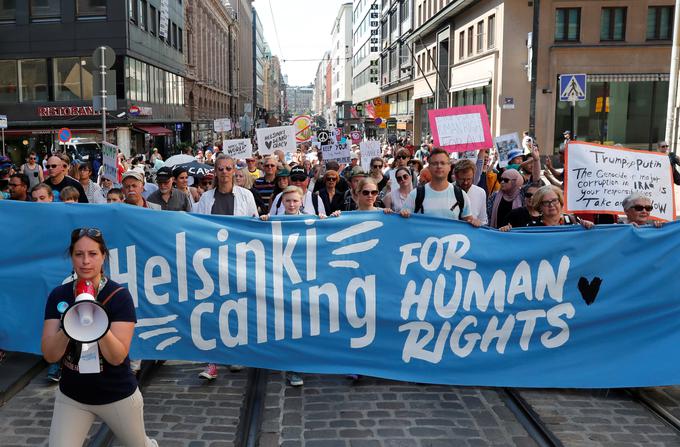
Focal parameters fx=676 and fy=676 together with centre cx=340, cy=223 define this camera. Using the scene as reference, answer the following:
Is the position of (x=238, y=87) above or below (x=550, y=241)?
above

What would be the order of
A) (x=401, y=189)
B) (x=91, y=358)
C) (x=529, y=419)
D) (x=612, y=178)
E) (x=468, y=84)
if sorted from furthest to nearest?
(x=468, y=84) → (x=401, y=189) → (x=612, y=178) → (x=529, y=419) → (x=91, y=358)

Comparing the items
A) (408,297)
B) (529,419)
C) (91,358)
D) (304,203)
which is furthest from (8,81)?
(91,358)

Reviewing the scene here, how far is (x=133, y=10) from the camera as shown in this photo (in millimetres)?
38188

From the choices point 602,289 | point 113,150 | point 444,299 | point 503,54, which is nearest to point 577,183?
point 602,289

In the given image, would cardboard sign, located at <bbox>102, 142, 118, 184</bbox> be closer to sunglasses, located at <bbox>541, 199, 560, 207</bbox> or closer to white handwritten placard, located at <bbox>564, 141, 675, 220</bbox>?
sunglasses, located at <bbox>541, 199, 560, 207</bbox>

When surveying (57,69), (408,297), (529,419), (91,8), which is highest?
(91,8)

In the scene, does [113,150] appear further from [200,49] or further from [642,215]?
[200,49]

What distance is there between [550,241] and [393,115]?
65.2 meters

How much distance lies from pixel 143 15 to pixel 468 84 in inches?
783

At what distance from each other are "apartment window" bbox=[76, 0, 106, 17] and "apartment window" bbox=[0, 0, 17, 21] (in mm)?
3287

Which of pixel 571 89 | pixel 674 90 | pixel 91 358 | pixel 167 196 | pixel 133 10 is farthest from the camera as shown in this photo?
pixel 133 10

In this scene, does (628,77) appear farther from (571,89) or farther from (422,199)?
(422,199)

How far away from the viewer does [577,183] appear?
621 cm

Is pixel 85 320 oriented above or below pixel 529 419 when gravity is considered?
above
